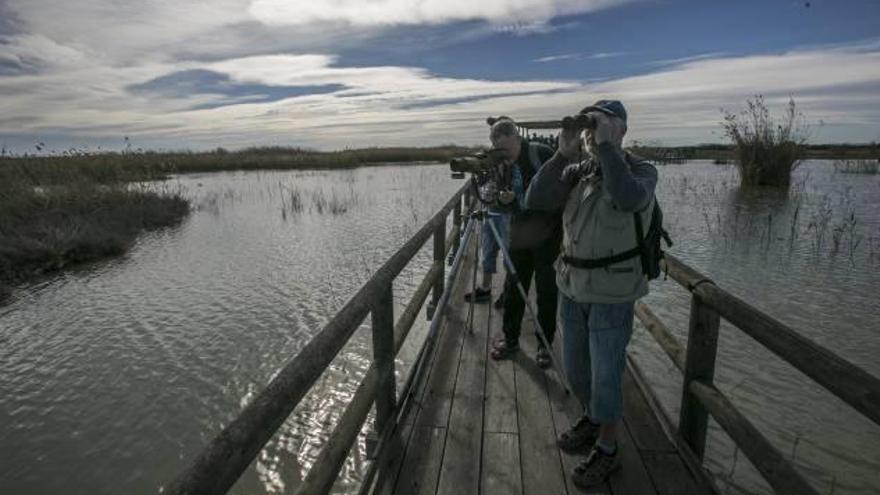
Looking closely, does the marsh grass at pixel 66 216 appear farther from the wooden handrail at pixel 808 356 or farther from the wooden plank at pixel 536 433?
the wooden handrail at pixel 808 356

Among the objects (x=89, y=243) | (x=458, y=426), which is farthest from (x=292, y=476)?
(x=89, y=243)

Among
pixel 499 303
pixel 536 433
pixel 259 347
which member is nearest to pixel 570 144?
pixel 536 433

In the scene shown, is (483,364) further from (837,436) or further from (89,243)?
(89,243)

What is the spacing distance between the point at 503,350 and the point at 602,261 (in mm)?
1842

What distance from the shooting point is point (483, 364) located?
13.3 ft

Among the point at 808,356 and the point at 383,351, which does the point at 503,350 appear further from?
the point at 808,356

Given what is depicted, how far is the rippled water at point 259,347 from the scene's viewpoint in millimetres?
4105

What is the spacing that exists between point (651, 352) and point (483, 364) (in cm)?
246

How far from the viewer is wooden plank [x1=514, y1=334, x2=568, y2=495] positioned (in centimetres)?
259

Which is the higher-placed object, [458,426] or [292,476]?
[458,426]

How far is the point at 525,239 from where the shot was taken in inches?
152

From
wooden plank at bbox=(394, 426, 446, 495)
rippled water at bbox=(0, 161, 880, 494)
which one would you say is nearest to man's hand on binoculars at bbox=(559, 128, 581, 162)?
wooden plank at bbox=(394, 426, 446, 495)

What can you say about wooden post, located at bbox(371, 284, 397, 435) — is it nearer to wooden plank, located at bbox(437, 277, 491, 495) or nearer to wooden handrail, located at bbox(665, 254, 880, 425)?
wooden plank, located at bbox(437, 277, 491, 495)

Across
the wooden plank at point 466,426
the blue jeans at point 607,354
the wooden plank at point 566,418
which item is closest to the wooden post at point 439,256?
the wooden plank at point 466,426
